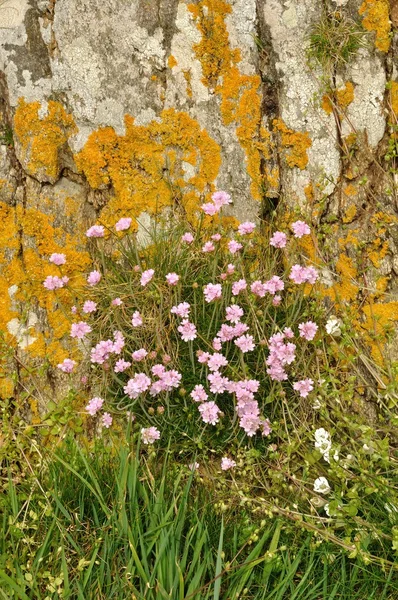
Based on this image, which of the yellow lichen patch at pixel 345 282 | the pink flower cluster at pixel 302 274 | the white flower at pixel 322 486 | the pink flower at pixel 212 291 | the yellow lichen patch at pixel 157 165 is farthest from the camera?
the yellow lichen patch at pixel 157 165

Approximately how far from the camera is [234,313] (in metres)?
3.27

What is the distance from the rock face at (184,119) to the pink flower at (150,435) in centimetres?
77

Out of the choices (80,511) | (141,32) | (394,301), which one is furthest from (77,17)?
(80,511)

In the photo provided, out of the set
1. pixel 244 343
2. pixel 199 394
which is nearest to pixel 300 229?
pixel 244 343

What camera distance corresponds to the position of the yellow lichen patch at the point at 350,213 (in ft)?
11.8

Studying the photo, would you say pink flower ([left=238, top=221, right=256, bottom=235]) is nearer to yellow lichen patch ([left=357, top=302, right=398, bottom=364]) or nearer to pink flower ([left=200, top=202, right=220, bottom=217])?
pink flower ([left=200, top=202, right=220, bottom=217])

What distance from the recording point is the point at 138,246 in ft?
12.0

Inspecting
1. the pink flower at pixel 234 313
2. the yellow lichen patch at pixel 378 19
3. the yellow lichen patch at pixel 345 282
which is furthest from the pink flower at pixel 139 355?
the yellow lichen patch at pixel 378 19

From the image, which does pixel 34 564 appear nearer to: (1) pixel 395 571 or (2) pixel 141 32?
(1) pixel 395 571

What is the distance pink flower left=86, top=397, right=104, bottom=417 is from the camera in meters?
3.27

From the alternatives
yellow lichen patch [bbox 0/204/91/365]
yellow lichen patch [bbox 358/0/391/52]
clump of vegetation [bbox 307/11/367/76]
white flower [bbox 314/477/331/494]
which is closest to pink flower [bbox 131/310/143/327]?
yellow lichen patch [bbox 0/204/91/365]

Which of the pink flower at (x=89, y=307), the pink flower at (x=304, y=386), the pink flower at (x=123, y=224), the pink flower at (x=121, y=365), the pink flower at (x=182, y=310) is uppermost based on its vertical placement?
the pink flower at (x=123, y=224)

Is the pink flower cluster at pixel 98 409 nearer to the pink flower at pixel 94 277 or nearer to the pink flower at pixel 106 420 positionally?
the pink flower at pixel 106 420

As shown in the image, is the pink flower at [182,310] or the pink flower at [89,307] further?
the pink flower at [89,307]
